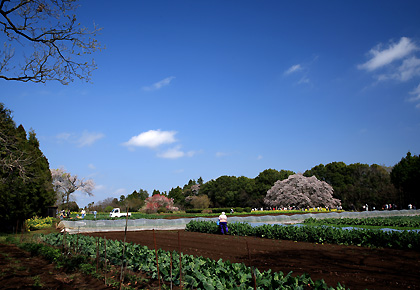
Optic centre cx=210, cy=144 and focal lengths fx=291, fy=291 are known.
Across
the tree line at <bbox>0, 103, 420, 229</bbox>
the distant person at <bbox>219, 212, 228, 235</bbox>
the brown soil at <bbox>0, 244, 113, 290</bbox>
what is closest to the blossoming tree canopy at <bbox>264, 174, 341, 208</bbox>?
the tree line at <bbox>0, 103, 420, 229</bbox>

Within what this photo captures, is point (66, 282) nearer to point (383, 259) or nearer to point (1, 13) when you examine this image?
point (1, 13)

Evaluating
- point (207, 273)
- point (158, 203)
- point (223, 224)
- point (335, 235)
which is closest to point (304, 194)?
point (158, 203)

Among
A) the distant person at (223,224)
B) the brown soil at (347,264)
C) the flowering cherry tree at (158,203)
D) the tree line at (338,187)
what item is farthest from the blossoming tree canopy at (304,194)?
the brown soil at (347,264)

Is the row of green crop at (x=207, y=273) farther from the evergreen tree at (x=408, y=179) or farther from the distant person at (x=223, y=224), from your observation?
the evergreen tree at (x=408, y=179)

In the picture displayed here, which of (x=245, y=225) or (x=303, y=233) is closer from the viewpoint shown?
(x=303, y=233)

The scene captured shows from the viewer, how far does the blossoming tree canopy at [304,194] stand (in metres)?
53.2

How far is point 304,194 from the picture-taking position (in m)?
53.4

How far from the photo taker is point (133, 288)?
6.00 m

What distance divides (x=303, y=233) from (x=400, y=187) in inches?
1862

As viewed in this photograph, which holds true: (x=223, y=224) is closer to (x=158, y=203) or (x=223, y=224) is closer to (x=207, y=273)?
(x=207, y=273)

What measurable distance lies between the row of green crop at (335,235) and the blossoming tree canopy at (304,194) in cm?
3721

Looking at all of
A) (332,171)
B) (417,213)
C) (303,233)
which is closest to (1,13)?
(303,233)

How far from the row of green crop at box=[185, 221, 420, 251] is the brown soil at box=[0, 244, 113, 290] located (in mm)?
10949

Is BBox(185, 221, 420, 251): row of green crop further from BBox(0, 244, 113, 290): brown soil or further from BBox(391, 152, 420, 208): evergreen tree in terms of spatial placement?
BBox(391, 152, 420, 208): evergreen tree
